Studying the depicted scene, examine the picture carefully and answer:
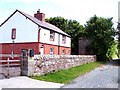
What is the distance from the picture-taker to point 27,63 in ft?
53.5

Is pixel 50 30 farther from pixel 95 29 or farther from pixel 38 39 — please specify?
pixel 95 29

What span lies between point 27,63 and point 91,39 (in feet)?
115

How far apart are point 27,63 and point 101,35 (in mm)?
32804

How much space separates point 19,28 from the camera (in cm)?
3241

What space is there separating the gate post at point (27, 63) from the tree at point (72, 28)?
36.0m

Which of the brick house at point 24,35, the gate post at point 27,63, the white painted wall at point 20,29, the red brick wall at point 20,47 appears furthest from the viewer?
the white painted wall at point 20,29

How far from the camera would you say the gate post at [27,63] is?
16.3m

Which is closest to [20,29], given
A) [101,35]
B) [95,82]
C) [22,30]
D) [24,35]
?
[22,30]

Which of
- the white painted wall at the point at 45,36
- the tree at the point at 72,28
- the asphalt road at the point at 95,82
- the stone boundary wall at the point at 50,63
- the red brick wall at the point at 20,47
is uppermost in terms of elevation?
the tree at the point at 72,28

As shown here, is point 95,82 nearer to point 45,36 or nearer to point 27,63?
point 27,63

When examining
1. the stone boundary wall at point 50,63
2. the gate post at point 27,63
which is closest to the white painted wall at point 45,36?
the stone boundary wall at point 50,63

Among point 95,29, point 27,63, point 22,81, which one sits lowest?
point 22,81

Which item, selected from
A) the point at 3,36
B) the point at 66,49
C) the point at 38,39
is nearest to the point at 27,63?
the point at 38,39

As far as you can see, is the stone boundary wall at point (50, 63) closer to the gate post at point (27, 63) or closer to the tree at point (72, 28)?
the gate post at point (27, 63)
